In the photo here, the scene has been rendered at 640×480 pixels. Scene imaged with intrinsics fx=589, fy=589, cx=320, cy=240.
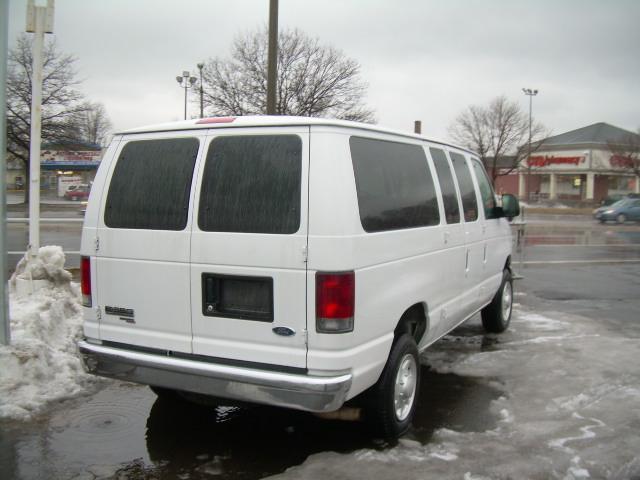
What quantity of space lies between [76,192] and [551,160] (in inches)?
1809

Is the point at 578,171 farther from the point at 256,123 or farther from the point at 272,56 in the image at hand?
the point at 256,123

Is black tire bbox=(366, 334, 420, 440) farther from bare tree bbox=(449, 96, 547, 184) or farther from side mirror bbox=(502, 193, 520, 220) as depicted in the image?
bare tree bbox=(449, 96, 547, 184)

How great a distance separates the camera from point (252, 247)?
3.57 m

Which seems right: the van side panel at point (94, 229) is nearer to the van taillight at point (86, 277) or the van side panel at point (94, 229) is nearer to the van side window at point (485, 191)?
the van taillight at point (86, 277)

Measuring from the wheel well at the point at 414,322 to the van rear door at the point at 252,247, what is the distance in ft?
3.37

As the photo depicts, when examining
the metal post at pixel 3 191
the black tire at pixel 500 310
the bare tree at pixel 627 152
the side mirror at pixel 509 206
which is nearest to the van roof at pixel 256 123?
the metal post at pixel 3 191

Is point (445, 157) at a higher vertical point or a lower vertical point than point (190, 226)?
higher

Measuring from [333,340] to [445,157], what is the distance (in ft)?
8.28

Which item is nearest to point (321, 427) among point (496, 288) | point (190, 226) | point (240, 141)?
point (190, 226)

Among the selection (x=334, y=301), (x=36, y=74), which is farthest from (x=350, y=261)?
(x=36, y=74)

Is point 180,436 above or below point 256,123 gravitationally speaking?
below

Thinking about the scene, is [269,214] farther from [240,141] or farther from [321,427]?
[321,427]

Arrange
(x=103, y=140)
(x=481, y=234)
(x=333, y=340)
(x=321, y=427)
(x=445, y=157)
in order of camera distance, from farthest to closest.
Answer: (x=103, y=140) → (x=481, y=234) → (x=445, y=157) → (x=321, y=427) → (x=333, y=340)

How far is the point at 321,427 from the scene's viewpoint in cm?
447
